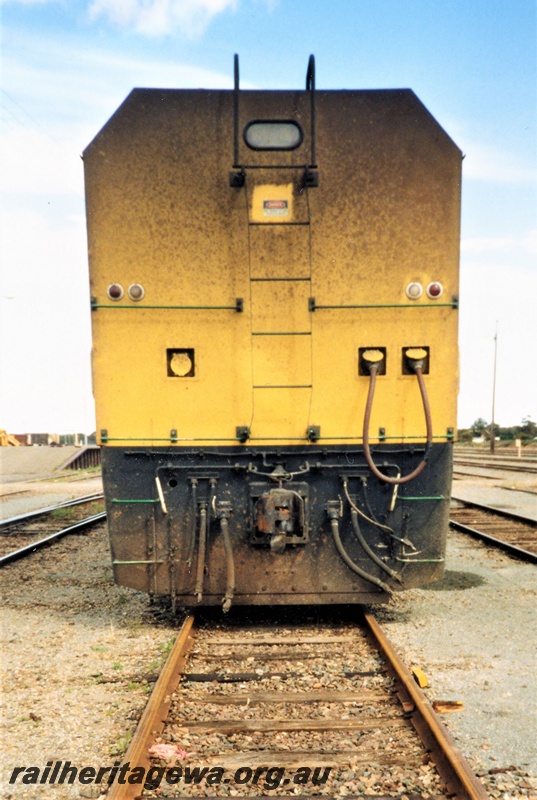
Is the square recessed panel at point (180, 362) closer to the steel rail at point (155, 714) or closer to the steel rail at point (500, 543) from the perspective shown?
the steel rail at point (155, 714)

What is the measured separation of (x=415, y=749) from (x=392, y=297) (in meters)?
2.98

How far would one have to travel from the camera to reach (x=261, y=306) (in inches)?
190

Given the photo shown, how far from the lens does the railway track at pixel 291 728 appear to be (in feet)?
9.60

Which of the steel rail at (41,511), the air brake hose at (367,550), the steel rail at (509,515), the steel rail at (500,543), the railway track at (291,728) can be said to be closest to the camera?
the railway track at (291,728)

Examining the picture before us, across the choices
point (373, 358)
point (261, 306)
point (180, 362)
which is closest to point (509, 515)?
point (373, 358)

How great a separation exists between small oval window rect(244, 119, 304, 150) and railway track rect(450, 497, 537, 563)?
18.9ft

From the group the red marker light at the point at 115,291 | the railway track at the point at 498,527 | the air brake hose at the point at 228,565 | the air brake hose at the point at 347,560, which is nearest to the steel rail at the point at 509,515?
the railway track at the point at 498,527

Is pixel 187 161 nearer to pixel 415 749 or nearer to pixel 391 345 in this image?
pixel 391 345

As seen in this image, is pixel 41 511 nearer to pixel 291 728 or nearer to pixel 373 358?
pixel 373 358

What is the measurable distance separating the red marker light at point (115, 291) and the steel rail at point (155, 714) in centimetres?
248

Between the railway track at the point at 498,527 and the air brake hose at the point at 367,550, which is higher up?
the air brake hose at the point at 367,550

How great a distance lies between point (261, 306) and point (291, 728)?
110 inches

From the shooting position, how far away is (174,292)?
4848 millimetres

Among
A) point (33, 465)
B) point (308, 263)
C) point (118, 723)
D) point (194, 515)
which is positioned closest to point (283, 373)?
point (308, 263)
